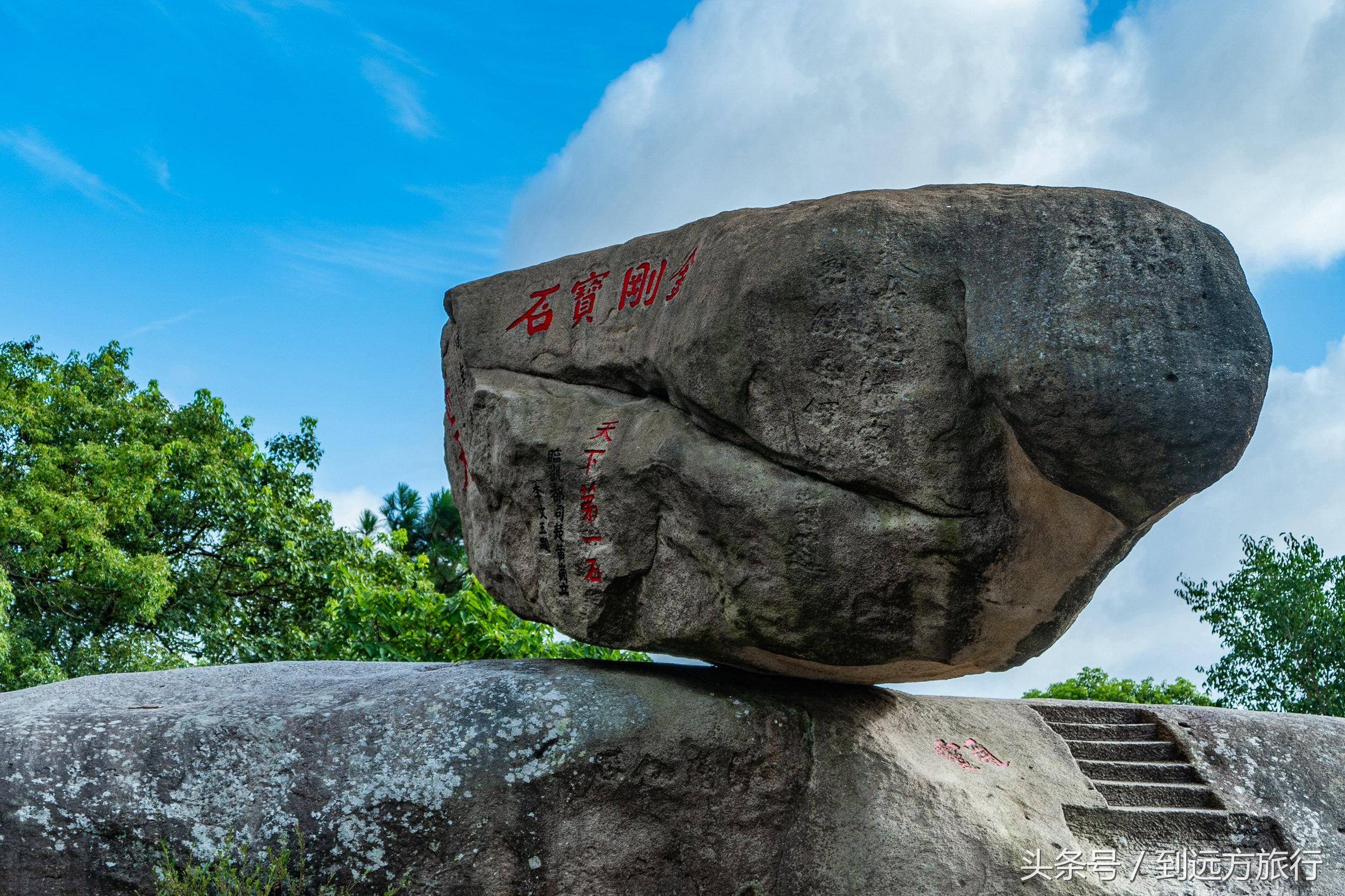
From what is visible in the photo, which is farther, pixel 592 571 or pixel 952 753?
pixel 952 753

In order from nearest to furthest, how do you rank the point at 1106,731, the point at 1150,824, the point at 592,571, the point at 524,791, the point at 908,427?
the point at 908,427
the point at 524,791
the point at 592,571
the point at 1150,824
the point at 1106,731

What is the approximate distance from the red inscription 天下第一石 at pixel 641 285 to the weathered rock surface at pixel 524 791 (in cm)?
188

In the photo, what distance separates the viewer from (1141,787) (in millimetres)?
6742

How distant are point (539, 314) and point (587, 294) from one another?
36cm

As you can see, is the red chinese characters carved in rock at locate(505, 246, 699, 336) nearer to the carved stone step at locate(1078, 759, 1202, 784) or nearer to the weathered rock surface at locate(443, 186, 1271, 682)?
the weathered rock surface at locate(443, 186, 1271, 682)

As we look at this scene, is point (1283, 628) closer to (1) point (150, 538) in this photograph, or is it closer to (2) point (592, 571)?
(2) point (592, 571)

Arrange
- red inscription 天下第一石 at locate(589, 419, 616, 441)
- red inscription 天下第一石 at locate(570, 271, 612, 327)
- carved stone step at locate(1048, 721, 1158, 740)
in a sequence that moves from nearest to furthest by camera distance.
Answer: red inscription 天下第一石 at locate(589, 419, 616, 441), red inscription 天下第一石 at locate(570, 271, 612, 327), carved stone step at locate(1048, 721, 1158, 740)

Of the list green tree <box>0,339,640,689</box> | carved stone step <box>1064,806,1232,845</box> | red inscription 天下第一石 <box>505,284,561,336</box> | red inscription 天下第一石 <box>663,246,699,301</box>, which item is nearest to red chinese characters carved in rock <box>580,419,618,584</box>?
red inscription 天下第一石 <box>663,246,699,301</box>

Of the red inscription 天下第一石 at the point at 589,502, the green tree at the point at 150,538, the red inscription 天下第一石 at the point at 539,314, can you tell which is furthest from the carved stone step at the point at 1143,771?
the green tree at the point at 150,538

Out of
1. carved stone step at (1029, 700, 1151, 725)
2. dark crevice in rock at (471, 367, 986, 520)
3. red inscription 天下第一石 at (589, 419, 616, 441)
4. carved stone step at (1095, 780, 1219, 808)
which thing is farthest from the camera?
carved stone step at (1029, 700, 1151, 725)

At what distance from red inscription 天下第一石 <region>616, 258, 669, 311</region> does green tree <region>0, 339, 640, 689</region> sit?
601 centimetres

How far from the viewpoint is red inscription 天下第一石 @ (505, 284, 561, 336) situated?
6.46 meters

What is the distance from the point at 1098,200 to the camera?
4.83 meters

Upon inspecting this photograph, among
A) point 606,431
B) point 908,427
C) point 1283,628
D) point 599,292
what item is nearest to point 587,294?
point 599,292
